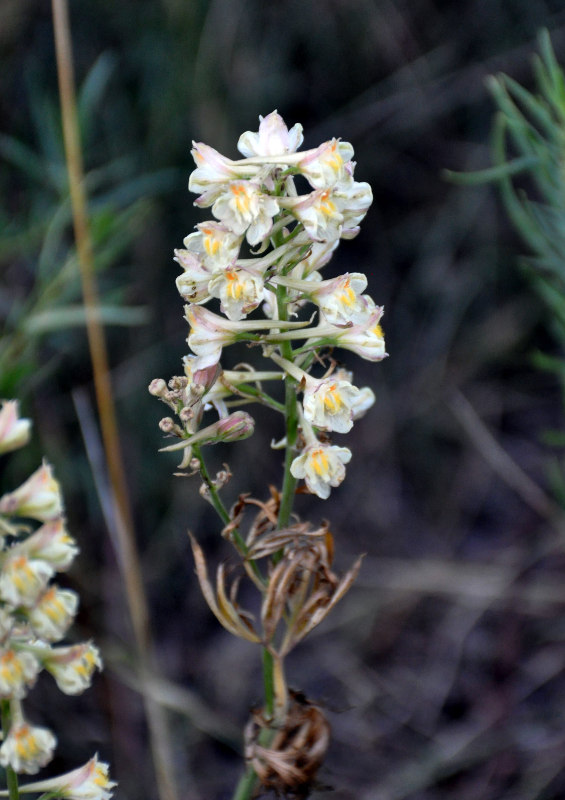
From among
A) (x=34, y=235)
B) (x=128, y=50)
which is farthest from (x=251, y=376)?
(x=128, y=50)

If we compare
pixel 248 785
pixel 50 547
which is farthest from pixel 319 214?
pixel 248 785

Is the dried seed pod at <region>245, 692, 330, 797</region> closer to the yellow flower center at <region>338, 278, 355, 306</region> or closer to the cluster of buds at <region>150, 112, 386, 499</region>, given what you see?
the cluster of buds at <region>150, 112, 386, 499</region>

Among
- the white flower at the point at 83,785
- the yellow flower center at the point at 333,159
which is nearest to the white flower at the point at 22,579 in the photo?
the white flower at the point at 83,785

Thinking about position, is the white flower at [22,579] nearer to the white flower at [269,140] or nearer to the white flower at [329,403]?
the white flower at [329,403]

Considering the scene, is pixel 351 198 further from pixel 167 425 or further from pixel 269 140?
pixel 167 425

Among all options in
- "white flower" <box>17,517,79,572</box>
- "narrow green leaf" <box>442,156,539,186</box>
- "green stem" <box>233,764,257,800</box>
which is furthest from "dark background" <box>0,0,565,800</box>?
"white flower" <box>17,517,79,572</box>

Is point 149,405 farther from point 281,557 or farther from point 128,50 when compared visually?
point 281,557

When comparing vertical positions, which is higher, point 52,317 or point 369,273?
point 52,317
